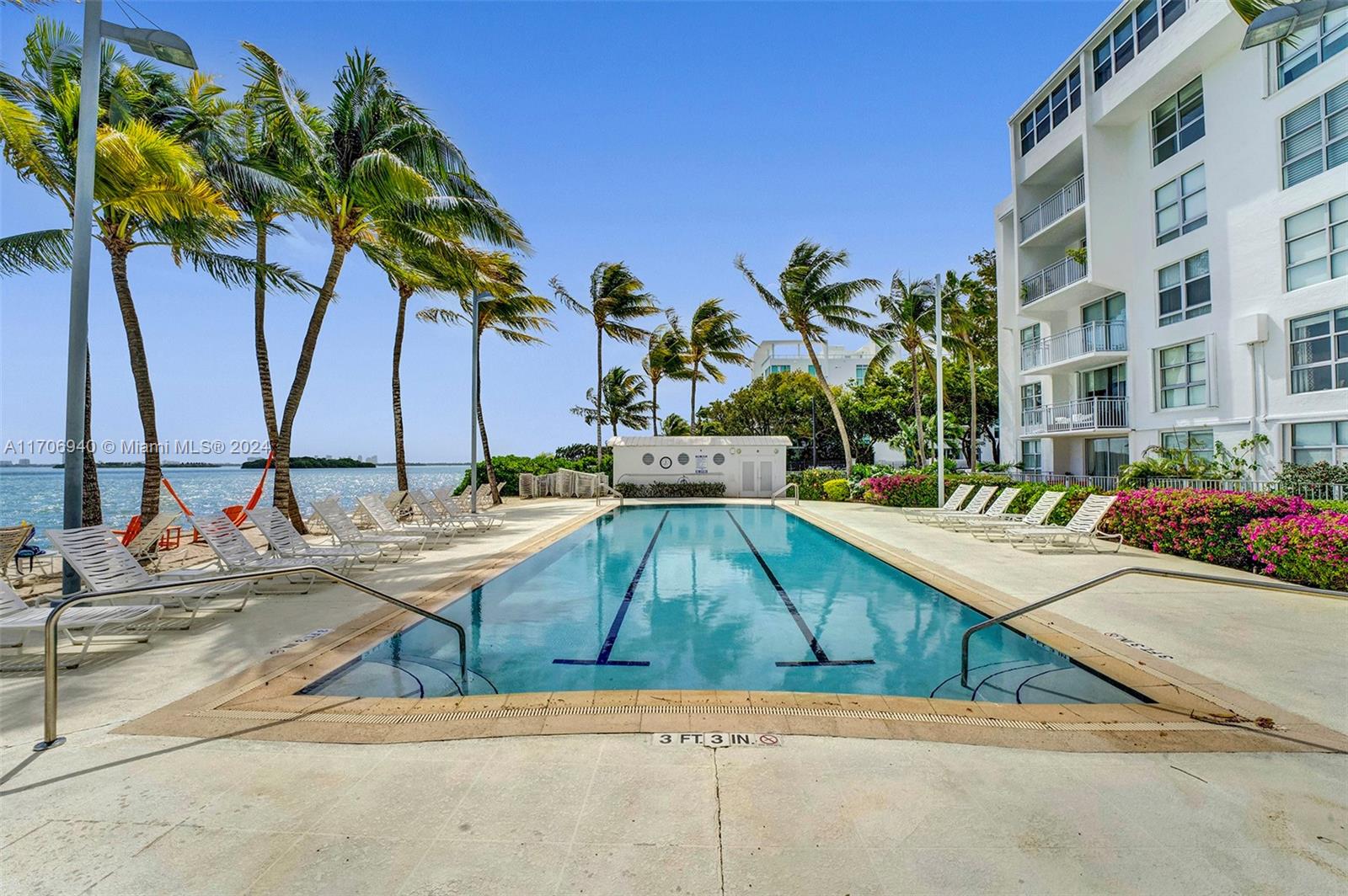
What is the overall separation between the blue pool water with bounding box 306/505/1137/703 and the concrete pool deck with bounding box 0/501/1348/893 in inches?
57.5

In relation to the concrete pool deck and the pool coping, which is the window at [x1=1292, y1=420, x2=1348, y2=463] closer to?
the pool coping

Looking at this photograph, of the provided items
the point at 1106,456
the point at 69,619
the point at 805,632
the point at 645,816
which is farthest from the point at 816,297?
the point at 645,816

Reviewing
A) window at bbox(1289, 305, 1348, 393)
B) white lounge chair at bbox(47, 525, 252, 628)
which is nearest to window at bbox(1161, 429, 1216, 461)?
window at bbox(1289, 305, 1348, 393)

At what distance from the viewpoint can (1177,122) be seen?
54.6 feet

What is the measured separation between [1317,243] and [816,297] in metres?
14.3

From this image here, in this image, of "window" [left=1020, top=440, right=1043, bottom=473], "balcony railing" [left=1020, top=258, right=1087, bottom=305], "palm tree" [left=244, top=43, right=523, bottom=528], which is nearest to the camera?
"palm tree" [left=244, top=43, right=523, bottom=528]

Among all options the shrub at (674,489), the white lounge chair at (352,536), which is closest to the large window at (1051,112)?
the shrub at (674,489)

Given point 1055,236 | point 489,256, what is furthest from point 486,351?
point 1055,236

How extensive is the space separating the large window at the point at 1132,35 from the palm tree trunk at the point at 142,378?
79.3ft

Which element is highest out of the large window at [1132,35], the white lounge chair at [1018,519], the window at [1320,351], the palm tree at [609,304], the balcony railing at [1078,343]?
the large window at [1132,35]

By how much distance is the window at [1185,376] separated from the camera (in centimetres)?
1554

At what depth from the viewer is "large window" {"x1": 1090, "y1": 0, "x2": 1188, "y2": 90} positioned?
633 inches

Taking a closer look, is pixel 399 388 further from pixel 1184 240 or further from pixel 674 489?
pixel 1184 240

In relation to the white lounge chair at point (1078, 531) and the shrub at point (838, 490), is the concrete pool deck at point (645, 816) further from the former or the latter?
the shrub at point (838, 490)
